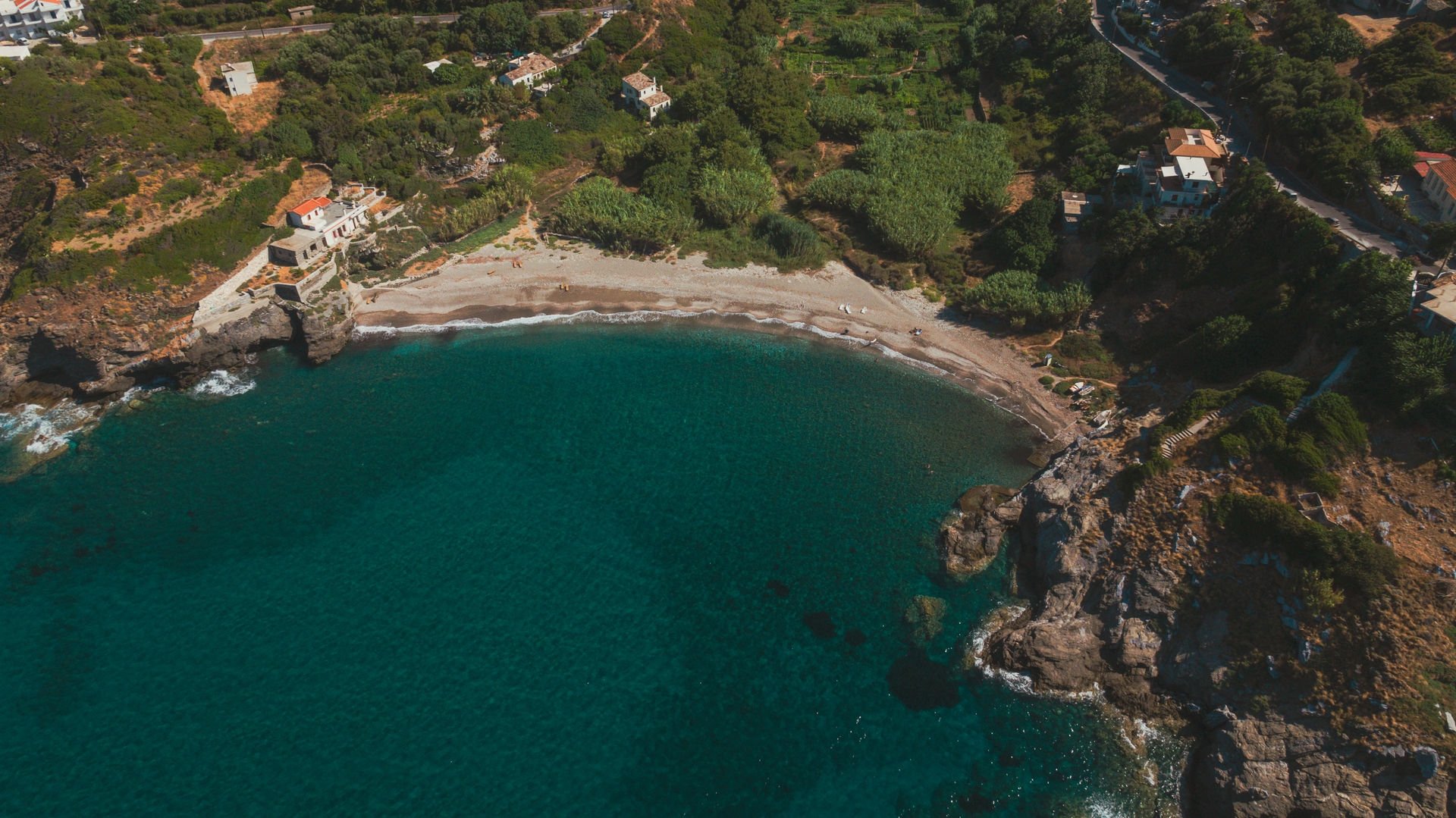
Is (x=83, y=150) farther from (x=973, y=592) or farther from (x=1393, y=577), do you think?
(x=1393, y=577)

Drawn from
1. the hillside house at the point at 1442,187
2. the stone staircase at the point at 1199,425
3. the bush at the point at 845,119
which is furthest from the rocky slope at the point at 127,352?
the hillside house at the point at 1442,187

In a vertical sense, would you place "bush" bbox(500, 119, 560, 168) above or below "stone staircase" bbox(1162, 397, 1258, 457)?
above

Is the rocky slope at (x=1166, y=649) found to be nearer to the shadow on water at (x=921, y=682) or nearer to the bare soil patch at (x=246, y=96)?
the shadow on water at (x=921, y=682)

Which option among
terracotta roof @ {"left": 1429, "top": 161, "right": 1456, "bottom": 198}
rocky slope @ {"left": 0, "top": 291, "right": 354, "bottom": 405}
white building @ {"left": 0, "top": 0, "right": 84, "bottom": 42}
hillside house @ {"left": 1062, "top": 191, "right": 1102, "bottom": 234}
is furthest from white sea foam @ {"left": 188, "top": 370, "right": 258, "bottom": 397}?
terracotta roof @ {"left": 1429, "top": 161, "right": 1456, "bottom": 198}

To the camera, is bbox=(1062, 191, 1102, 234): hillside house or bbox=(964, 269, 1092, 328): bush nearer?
bbox=(964, 269, 1092, 328): bush

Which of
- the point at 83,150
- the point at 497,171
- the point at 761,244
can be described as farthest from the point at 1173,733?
the point at 83,150

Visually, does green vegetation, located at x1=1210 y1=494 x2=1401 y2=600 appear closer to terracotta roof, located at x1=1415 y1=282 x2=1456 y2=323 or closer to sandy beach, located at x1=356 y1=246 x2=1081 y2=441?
terracotta roof, located at x1=1415 y1=282 x2=1456 y2=323

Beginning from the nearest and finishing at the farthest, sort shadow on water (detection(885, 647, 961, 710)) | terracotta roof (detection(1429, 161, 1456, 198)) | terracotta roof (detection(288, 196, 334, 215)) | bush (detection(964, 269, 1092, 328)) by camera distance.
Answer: shadow on water (detection(885, 647, 961, 710)), terracotta roof (detection(1429, 161, 1456, 198)), bush (detection(964, 269, 1092, 328)), terracotta roof (detection(288, 196, 334, 215))
